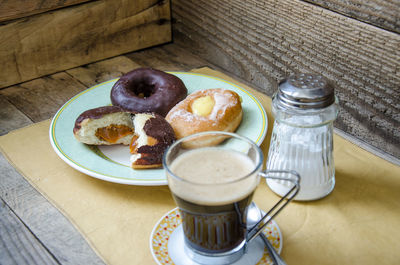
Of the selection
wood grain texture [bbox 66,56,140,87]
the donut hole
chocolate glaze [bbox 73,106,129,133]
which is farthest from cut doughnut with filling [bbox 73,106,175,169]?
wood grain texture [bbox 66,56,140,87]

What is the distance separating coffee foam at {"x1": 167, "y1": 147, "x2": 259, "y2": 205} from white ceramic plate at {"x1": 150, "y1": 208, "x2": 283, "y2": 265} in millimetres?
99

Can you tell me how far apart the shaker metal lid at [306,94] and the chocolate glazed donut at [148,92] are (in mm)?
362

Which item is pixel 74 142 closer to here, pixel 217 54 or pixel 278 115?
pixel 278 115

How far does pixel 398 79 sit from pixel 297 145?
10.9 inches

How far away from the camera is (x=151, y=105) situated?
98 centimetres

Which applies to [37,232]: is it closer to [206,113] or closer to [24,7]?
[206,113]

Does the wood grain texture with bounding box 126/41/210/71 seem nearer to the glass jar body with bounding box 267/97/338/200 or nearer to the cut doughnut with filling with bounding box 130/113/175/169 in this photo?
the cut doughnut with filling with bounding box 130/113/175/169

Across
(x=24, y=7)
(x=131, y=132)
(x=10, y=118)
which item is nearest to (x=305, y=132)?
(x=131, y=132)

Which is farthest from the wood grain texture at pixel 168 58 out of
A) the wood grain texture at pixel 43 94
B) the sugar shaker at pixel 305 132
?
the sugar shaker at pixel 305 132

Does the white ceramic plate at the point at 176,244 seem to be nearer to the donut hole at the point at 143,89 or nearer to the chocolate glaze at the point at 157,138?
the chocolate glaze at the point at 157,138

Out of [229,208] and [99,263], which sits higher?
[229,208]

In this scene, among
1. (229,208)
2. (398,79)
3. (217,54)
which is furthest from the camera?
(217,54)

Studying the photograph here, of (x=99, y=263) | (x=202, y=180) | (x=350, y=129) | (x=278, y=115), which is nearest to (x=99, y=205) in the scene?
(x=99, y=263)

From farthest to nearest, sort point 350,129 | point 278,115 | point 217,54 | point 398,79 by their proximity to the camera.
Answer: point 217,54, point 350,129, point 398,79, point 278,115
